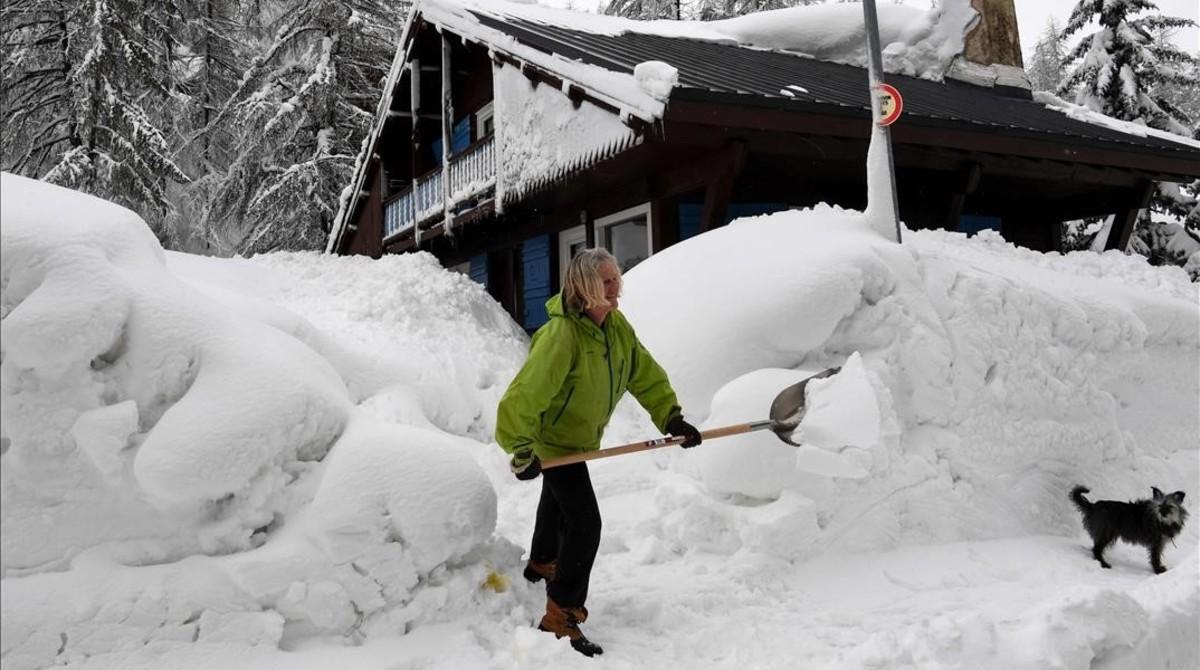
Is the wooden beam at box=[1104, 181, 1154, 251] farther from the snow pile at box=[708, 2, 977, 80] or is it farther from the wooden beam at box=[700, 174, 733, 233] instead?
the wooden beam at box=[700, 174, 733, 233]

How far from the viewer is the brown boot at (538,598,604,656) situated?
9.26 ft

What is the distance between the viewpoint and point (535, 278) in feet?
39.8

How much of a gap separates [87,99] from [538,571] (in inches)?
672

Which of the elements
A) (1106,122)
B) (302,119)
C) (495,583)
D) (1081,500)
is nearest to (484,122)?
(302,119)

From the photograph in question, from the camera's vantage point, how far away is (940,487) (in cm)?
424

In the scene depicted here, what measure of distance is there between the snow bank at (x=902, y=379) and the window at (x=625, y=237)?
3865 millimetres

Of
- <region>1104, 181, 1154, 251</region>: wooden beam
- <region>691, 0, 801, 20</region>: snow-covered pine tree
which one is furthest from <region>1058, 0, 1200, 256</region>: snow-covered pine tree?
<region>691, 0, 801, 20</region>: snow-covered pine tree

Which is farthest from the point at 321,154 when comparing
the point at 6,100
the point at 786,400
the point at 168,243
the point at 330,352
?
the point at 786,400

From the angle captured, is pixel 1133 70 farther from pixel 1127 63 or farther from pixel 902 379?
pixel 902 379

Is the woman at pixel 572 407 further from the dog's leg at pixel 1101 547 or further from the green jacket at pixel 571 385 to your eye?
the dog's leg at pixel 1101 547

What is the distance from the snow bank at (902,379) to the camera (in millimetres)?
3977

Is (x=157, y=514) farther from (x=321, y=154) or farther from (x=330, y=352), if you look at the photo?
(x=321, y=154)

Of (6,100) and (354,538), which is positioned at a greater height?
(6,100)

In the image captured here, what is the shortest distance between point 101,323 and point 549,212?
30.0 ft
